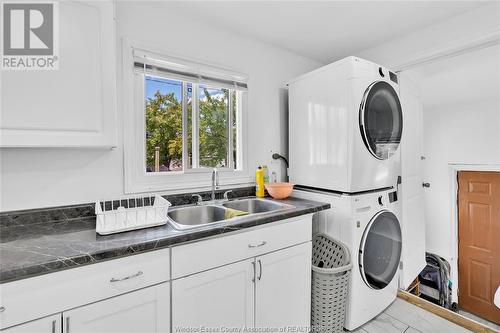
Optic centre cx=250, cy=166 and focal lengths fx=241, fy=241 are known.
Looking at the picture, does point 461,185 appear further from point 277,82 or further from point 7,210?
point 7,210

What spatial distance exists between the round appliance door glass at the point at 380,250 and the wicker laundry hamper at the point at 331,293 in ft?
0.52

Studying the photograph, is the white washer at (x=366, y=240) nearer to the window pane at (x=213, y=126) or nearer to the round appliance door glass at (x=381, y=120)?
the round appliance door glass at (x=381, y=120)

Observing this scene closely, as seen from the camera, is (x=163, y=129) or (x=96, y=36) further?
(x=163, y=129)

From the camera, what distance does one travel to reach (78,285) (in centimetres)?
93

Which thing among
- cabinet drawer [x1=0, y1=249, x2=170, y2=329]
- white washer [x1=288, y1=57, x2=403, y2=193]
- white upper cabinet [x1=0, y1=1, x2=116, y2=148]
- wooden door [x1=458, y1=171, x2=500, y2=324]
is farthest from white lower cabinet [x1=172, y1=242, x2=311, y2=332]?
wooden door [x1=458, y1=171, x2=500, y2=324]

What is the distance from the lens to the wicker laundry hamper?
168 centimetres

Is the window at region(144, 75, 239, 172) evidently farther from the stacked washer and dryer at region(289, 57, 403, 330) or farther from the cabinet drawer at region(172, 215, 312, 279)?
the cabinet drawer at region(172, 215, 312, 279)

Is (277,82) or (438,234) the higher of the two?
(277,82)

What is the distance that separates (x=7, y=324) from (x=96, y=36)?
50.5 inches

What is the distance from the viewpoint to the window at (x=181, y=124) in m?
1.69

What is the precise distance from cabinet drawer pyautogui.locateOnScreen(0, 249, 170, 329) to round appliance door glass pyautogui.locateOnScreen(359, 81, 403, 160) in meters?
1.56

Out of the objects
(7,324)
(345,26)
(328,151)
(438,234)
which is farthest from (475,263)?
(7,324)

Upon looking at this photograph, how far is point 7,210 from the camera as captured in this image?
1.29 m
